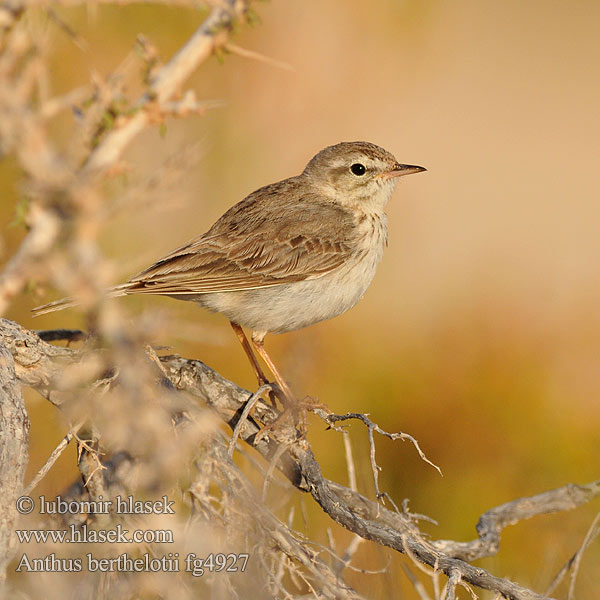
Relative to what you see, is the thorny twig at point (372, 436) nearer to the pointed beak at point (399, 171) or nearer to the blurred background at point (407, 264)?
the blurred background at point (407, 264)

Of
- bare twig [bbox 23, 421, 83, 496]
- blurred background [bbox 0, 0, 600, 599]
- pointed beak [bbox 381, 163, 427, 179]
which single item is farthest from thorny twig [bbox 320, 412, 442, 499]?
pointed beak [bbox 381, 163, 427, 179]

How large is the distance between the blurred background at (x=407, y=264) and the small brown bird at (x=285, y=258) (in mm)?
219

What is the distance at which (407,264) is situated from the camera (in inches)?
372

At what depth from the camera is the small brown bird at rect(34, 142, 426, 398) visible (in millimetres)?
4648

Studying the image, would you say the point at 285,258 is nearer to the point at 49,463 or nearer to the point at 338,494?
the point at 338,494

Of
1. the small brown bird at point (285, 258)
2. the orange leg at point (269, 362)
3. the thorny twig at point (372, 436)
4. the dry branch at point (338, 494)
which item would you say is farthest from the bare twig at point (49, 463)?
the orange leg at point (269, 362)

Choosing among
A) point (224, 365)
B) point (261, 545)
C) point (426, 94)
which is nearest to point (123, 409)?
point (261, 545)

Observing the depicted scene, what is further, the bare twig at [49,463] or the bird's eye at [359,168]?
the bird's eye at [359,168]

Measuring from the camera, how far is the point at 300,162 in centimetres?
880

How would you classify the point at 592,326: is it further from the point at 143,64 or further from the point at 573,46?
the point at 573,46

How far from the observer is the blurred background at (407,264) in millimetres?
5418

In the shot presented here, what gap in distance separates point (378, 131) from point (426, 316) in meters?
3.58

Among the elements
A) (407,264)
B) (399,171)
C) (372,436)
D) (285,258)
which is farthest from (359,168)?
(407,264)

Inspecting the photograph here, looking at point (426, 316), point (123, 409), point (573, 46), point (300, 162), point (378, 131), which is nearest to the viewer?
point (123, 409)
